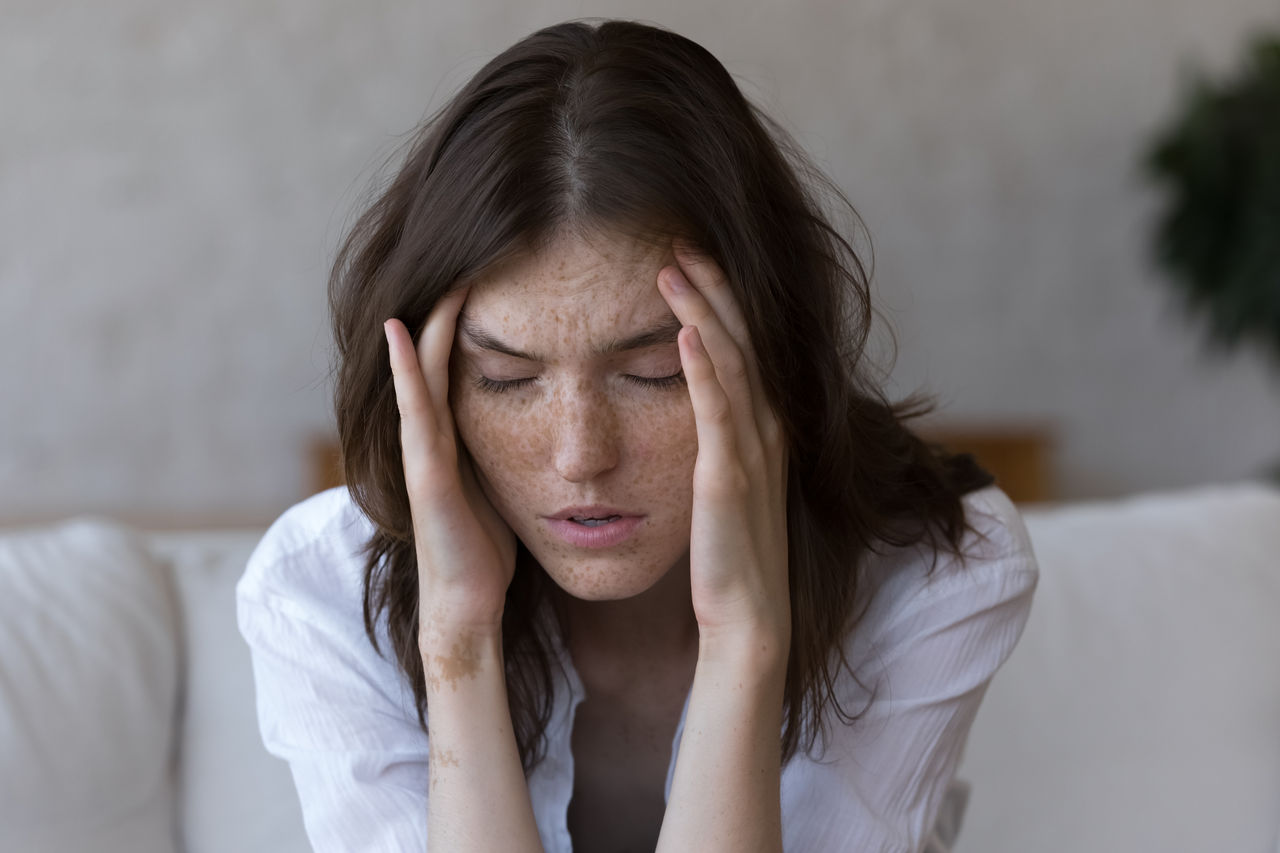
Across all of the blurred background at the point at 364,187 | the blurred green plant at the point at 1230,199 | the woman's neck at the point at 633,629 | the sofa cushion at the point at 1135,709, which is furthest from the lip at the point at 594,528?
the blurred green plant at the point at 1230,199

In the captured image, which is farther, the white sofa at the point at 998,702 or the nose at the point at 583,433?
the white sofa at the point at 998,702

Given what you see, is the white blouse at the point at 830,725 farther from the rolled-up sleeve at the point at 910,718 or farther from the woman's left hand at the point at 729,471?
the woman's left hand at the point at 729,471

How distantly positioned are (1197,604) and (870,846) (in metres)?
0.70

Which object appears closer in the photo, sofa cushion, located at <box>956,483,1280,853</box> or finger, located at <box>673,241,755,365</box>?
finger, located at <box>673,241,755,365</box>

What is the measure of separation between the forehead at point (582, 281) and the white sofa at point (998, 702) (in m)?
0.65

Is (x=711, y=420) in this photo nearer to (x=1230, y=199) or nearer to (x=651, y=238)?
(x=651, y=238)

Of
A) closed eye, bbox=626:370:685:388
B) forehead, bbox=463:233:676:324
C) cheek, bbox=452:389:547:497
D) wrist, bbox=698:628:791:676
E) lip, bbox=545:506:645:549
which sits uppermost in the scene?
forehead, bbox=463:233:676:324

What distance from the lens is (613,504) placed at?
0.95 m

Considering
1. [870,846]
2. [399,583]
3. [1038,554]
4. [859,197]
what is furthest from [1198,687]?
[859,197]

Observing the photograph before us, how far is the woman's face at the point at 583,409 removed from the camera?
2.95ft

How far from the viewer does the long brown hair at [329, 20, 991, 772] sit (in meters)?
0.91

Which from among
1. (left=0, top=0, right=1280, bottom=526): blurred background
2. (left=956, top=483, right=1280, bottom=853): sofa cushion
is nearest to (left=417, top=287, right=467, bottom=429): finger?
(left=956, top=483, right=1280, bottom=853): sofa cushion

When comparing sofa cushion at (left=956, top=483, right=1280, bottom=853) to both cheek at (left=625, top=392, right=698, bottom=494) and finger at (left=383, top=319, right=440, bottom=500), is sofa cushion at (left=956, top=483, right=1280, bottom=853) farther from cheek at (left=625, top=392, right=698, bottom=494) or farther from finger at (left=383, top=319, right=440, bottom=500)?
finger at (left=383, top=319, right=440, bottom=500)

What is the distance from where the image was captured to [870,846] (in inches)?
40.4
